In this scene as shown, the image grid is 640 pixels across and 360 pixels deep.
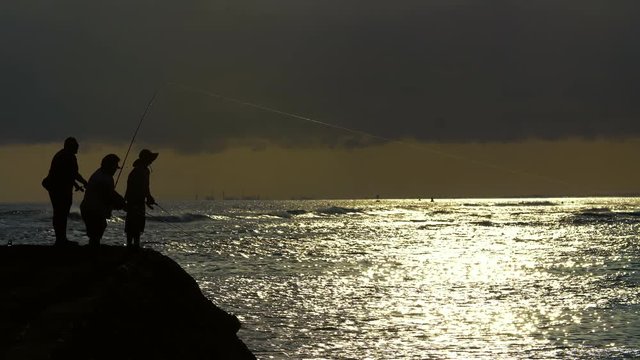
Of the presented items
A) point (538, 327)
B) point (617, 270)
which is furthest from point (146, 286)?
point (617, 270)

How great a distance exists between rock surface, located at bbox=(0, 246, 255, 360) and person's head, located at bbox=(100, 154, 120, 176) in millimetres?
1436

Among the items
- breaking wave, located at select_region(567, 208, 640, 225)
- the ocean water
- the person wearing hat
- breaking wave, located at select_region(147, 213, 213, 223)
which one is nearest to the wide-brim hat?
the person wearing hat

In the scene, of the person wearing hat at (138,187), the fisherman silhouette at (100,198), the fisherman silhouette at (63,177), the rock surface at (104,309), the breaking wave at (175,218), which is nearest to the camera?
the rock surface at (104,309)

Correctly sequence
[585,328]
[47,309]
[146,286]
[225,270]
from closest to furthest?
[47,309] < [146,286] < [585,328] < [225,270]

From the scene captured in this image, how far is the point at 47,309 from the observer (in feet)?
35.8

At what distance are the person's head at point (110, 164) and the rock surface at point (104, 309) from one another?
144 cm

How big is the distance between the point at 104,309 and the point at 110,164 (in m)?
4.09

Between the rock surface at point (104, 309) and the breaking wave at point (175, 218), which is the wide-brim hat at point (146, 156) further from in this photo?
the breaking wave at point (175, 218)

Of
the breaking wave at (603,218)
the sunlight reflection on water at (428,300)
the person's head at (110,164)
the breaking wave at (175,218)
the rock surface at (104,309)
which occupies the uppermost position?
the person's head at (110,164)

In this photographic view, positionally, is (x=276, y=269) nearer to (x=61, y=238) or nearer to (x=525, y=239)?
(x=61, y=238)

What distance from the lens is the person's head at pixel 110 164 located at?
1456 cm

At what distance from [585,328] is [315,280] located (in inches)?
578

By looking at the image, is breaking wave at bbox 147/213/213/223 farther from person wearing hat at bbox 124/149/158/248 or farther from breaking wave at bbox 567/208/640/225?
person wearing hat at bbox 124/149/158/248

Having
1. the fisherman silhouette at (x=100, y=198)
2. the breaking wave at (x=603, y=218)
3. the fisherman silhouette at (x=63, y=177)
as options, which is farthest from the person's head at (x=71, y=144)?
the breaking wave at (x=603, y=218)
